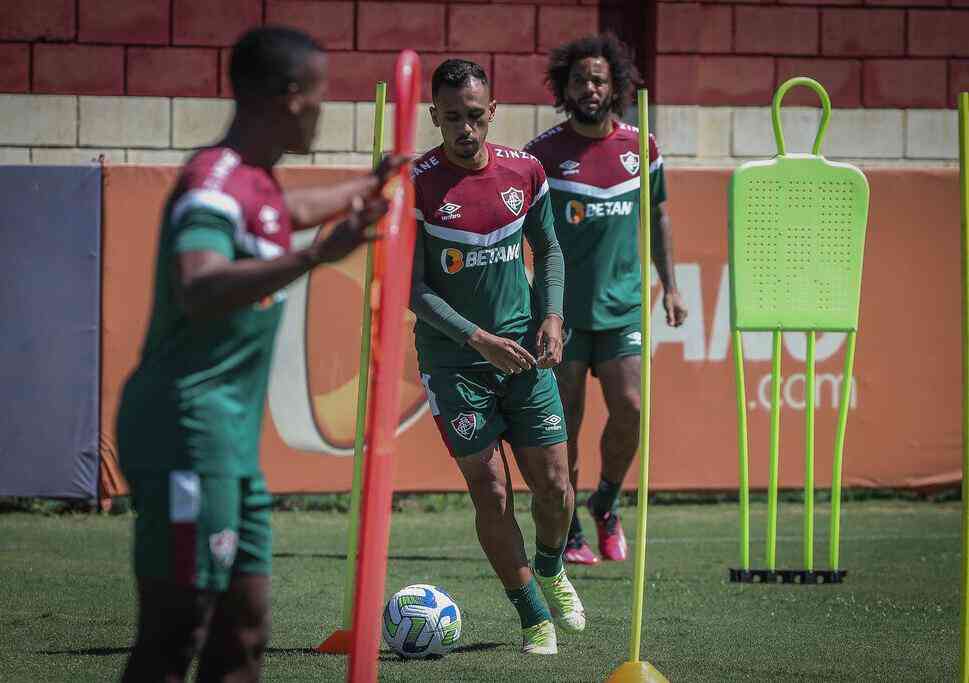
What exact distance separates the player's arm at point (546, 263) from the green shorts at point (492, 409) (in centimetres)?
16

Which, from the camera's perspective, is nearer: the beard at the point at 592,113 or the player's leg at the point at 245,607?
the player's leg at the point at 245,607

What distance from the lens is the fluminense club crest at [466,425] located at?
19.2 ft

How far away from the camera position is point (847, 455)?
428 inches

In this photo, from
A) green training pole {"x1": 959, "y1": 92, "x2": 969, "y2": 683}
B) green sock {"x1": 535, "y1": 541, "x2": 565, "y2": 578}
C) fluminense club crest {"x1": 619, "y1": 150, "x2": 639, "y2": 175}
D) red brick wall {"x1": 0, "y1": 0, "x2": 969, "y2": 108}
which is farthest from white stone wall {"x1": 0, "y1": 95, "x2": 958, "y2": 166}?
green training pole {"x1": 959, "y1": 92, "x2": 969, "y2": 683}

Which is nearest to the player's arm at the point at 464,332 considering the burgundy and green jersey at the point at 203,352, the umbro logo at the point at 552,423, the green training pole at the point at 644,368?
the umbro logo at the point at 552,423

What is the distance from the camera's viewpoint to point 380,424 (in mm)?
3512

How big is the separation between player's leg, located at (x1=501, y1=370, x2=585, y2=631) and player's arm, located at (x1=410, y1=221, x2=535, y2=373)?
0.25 meters

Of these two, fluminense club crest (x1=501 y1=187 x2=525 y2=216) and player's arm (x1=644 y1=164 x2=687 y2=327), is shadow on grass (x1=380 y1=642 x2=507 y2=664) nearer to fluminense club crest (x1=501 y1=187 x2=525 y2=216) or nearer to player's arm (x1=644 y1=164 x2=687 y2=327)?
fluminense club crest (x1=501 y1=187 x2=525 y2=216)

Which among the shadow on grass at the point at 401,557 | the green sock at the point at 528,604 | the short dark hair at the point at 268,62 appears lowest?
the shadow on grass at the point at 401,557

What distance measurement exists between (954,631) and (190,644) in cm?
404

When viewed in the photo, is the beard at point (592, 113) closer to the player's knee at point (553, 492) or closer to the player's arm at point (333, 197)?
the player's knee at point (553, 492)

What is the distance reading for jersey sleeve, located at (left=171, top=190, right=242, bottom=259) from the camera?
3289 mm

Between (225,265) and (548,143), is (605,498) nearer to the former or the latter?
A: (548,143)

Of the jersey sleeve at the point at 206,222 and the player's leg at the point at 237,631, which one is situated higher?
the jersey sleeve at the point at 206,222
